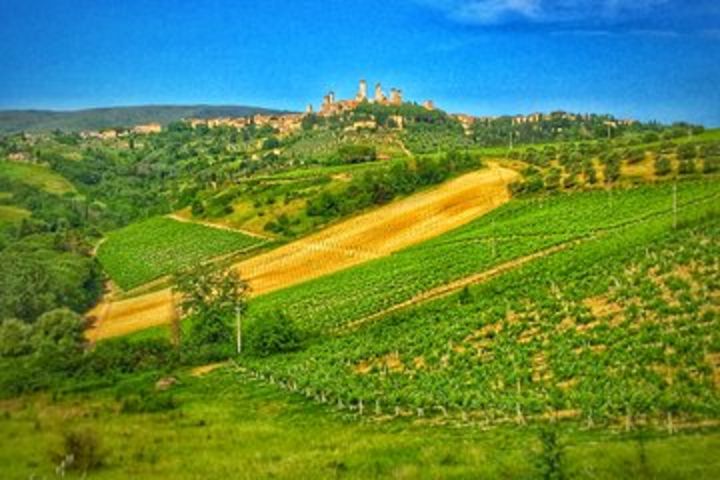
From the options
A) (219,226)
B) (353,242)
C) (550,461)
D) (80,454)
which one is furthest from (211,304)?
(219,226)

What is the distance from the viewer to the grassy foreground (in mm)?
19094

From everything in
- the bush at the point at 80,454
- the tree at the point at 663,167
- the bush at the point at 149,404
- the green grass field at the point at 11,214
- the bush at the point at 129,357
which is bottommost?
the bush at the point at 129,357

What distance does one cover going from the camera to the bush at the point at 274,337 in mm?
52344

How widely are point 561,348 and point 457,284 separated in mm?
23971

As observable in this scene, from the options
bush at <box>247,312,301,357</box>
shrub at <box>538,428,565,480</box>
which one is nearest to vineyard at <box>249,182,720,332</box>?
bush at <box>247,312,301,357</box>

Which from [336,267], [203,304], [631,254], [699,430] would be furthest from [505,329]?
[336,267]

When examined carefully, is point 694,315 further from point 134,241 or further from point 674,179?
point 134,241

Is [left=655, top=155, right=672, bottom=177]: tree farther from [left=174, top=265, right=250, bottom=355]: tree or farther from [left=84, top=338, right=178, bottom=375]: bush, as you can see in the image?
[left=84, top=338, right=178, bottom=375]: bush

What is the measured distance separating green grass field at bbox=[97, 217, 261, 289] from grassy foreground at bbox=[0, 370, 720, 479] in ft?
198

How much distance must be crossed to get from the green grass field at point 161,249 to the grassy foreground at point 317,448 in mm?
60317

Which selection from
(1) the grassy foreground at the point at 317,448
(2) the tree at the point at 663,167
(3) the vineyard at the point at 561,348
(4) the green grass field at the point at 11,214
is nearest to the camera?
(1) the grassy foreground at the point at 317,448

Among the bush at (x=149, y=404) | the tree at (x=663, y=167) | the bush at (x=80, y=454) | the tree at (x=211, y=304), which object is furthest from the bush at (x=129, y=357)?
the tree at (x=663, y=167)

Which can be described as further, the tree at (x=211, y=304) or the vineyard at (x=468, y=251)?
the vineyard at (x=468, y=251)

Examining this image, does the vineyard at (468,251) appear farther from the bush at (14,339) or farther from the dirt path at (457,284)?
the bush at (14,339)
